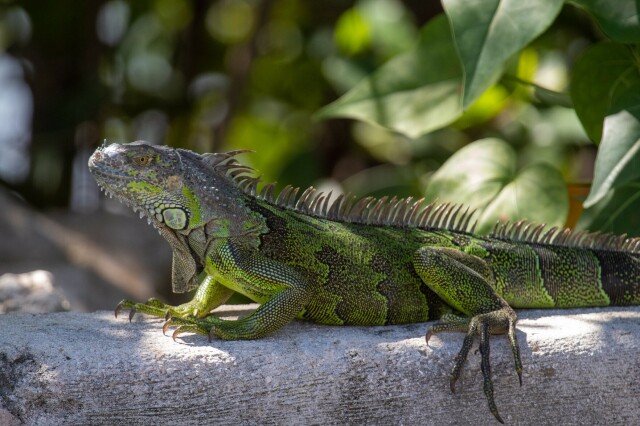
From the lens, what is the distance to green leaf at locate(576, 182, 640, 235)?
4.54m

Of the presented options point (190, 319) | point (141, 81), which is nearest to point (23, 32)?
point (141, 81)

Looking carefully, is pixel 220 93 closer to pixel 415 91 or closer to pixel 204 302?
pixel 415 91

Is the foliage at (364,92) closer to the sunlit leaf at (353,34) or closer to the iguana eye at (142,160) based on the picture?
the sunlit leaf at (353,34)

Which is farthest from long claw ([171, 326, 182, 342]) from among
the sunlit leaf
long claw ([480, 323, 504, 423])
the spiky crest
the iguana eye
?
the sunlit leaf

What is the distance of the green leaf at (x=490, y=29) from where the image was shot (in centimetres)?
387

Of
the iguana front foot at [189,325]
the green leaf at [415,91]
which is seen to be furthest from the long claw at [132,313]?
the green leaf at [415,91]

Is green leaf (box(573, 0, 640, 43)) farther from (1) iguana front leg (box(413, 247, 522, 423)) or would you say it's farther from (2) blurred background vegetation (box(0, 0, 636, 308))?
(2) blurred background vegetation (box(0, 0, 636, 308))

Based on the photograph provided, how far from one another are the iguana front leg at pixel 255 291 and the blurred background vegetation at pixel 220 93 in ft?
8.77

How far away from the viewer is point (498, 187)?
4684 mm

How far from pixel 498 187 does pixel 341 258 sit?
135 cm

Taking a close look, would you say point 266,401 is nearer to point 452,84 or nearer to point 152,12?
point 452,84

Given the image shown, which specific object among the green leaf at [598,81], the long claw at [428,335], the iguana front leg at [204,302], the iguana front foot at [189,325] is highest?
the green leaf at [598,81]

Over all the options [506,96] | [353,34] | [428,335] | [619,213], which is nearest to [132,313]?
[428,335]

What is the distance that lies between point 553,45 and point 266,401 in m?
5.01
